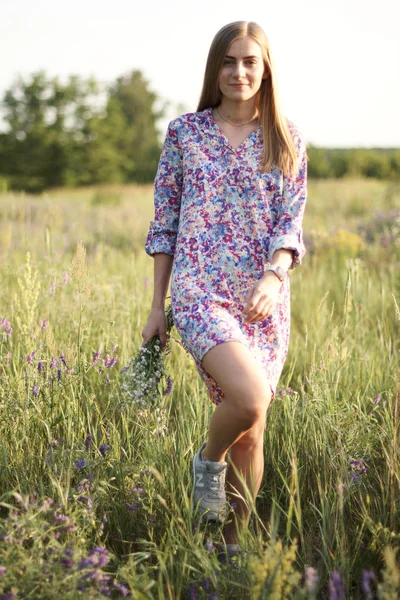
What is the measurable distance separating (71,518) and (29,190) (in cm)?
4220

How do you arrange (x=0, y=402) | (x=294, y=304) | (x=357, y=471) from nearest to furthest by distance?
(x=357, y=471), (x=0, y=402), (x=294, y=304)

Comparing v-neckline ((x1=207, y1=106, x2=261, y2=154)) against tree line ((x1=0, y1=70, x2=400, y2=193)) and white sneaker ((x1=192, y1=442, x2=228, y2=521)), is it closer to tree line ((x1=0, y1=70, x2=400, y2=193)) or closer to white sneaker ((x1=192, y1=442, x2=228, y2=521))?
white sneaker ((x1=192, y1=442, x2=228, y2=521))

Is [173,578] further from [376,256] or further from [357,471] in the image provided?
[376,256]

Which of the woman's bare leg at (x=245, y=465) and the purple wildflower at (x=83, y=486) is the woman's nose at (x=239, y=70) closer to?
the woman's bare leg at (x=245, y=465)

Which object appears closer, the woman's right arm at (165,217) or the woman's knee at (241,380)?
the woman's knee at (241,380)

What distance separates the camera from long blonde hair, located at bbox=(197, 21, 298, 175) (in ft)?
8.05

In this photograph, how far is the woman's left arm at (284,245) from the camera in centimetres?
218

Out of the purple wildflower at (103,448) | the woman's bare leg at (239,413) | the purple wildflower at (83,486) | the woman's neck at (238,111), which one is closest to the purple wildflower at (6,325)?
the purple wildflower at (103,448)

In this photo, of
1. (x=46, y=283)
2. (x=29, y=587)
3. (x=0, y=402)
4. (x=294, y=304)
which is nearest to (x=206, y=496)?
(x=29, y=587)

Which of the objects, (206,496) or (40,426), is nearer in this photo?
(206,496)

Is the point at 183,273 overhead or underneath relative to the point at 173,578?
overhead

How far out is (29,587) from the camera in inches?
64.7

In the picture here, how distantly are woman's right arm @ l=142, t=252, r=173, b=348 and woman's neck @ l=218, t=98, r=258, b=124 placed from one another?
2.00 ft

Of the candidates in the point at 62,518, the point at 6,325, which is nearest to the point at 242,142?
the point at 6,325
